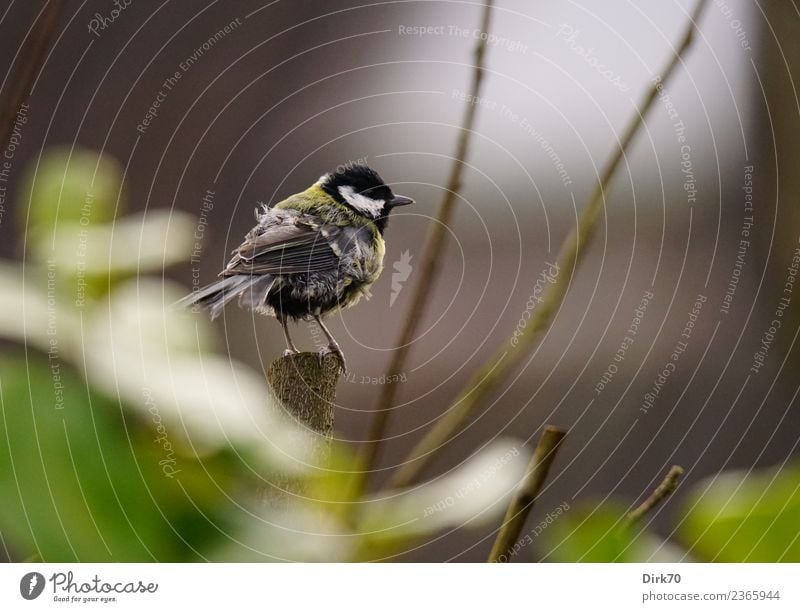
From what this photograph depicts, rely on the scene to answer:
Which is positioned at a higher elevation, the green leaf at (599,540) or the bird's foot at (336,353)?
the bird's foot at (336,353)

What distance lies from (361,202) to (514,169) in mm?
136

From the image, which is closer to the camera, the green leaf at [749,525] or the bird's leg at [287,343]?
the green leaf at [749,525]

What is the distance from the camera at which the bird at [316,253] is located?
1.76 ft

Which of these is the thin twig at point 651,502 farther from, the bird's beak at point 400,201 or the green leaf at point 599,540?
the bird's beak at point 400,201

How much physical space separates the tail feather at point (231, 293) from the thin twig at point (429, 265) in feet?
0.35

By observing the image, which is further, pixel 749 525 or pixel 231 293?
pixel 231 293

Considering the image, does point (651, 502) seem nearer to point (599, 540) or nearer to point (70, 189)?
point (599, 540)

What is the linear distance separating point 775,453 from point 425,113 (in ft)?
1.37

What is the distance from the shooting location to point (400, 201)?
585 mm

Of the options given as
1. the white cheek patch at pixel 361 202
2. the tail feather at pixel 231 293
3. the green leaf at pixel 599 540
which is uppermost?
the white cheek patch at pixel 361 202

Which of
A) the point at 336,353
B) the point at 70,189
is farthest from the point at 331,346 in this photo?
the point at 70,189
